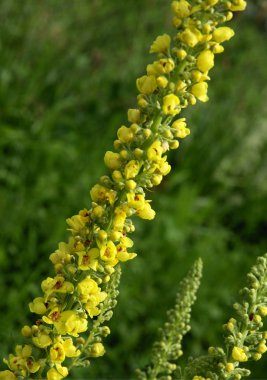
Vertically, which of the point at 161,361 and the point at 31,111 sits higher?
the point at 31,111

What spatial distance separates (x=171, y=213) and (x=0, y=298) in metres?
2.26

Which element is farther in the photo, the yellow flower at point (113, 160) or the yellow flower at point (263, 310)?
the yellow flower at point (263, 310)

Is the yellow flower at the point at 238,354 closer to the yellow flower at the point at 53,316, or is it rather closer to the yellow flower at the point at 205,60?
the yellow flower at the point at 53,316

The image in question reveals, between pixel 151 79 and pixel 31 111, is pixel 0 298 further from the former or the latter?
pixel 151 79

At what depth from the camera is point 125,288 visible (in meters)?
4.81

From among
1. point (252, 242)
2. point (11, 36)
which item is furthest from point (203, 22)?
point (252, 242)

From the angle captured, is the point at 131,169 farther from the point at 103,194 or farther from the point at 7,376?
the point at 7,376

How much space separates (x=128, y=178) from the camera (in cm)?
151

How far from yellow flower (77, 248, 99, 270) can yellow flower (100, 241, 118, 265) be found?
0.02m

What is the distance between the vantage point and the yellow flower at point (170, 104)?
4.78 ft

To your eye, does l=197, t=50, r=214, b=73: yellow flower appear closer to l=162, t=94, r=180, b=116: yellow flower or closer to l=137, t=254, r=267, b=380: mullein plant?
l=162, t=94, r=180, b=116: yellow flower

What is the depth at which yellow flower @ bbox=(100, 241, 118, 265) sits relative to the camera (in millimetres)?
1522

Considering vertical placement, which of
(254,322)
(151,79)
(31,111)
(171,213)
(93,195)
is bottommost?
(254,322)

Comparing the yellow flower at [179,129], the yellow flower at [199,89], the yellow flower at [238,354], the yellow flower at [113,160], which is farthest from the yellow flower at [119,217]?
the yellow flower at [238,354]
